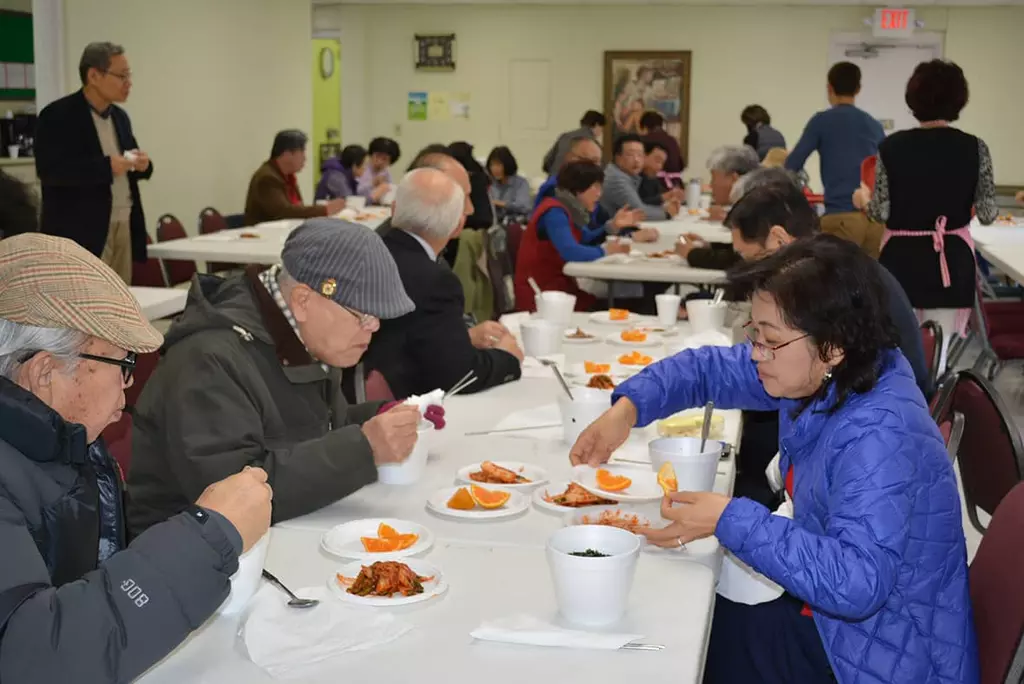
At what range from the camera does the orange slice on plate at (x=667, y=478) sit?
1966 mm

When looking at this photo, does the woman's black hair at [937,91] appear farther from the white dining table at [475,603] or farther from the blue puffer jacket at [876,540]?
the blue puffer jacket at [876,540]

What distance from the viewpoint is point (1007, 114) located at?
13.0 meters

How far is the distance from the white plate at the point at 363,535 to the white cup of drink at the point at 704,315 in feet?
6.97

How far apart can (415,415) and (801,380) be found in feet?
2.40

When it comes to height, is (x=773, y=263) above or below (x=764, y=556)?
above

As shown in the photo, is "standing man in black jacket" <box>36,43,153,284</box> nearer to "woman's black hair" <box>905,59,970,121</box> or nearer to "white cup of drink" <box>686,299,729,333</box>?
"white cup of drink" <box>686,299,729,333</box>

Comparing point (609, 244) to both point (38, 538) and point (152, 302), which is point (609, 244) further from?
point (38, 538)

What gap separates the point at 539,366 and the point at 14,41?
5276mm

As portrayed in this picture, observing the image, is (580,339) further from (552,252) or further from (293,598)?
(293,598)

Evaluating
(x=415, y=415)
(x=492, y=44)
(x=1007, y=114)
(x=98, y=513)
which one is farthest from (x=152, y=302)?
(x=1007, y=114)

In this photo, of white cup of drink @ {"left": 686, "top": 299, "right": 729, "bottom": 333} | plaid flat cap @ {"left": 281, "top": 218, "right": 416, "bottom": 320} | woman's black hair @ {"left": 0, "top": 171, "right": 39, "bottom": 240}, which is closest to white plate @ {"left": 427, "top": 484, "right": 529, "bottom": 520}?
plaid flat cap @ {"left": 281, "top": 218, "right": 416, "bottom": 320}

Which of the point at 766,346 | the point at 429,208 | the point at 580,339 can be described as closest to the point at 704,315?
the point at 580,339

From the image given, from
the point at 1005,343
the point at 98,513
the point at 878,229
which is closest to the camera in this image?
the point at 98,513

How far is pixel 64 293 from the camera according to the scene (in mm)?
1312
